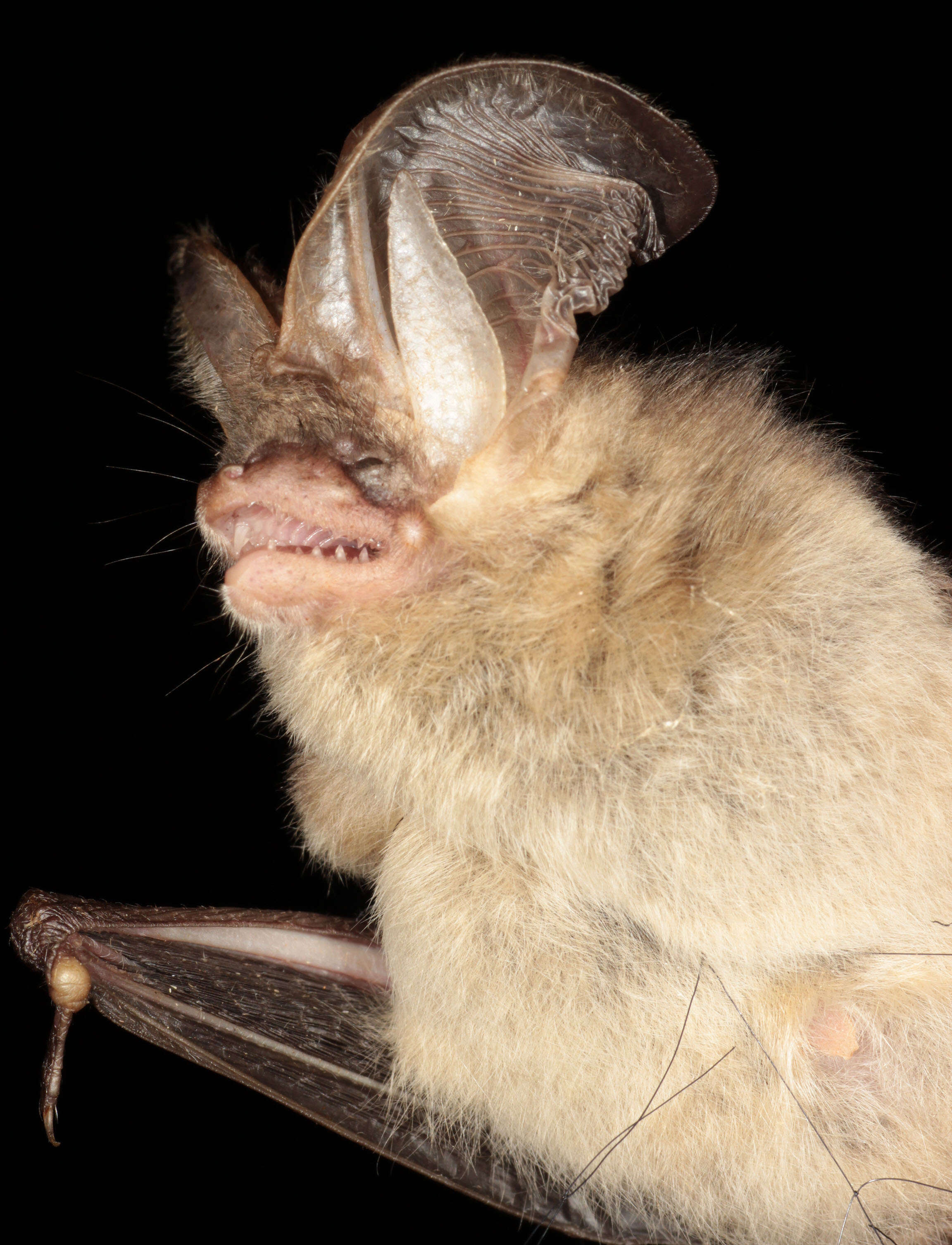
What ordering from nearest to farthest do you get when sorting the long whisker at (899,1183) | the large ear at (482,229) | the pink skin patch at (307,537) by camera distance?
the large ear at (482,229)
the pink skin patch at (307,537)
the long whisker at (899,1183)

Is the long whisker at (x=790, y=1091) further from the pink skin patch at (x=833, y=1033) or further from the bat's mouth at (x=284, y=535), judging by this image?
the bat's mouth at (x=284, y=535)

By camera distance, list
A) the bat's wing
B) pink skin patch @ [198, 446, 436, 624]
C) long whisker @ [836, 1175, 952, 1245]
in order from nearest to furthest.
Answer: pink skin patch @ [198, 446, 436, 624]
long whisker @ [836, 1175, 952, 1245]
the bat's wing

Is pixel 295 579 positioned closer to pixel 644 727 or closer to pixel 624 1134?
pixel 644 727

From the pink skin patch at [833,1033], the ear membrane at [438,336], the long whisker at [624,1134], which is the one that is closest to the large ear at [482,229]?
the ear membrane at [438,336]

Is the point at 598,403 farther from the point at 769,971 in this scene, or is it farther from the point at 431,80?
the point at 769,971

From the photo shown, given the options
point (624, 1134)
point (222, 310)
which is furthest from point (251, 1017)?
point (222, 310)

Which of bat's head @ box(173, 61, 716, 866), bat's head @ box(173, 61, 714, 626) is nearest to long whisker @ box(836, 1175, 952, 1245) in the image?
bat's head @ box(173, 61, 716, 866)

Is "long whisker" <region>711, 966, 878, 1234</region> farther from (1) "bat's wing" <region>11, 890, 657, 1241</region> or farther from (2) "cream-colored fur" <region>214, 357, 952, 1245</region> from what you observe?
(1) "bat's wing" <region>11, 890, 657, 1241</region>
